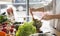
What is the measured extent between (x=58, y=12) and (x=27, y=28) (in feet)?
1.66

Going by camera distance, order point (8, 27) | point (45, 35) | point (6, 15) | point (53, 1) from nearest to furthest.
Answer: point (45, 35), point (8, 27), point (6, 15), point (53, 1)

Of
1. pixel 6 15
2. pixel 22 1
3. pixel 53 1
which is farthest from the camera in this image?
pixel 22 1

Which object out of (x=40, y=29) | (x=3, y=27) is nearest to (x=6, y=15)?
(x=3, y=27)

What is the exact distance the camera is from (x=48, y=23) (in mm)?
1472

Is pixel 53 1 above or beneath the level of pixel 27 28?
above

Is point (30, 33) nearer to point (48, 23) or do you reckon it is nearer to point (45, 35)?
point (45, 35)

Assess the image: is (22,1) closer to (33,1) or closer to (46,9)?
(33,1)

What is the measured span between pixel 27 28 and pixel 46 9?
2.04 feet

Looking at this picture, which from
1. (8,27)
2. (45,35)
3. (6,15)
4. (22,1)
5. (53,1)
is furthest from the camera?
(22,1)

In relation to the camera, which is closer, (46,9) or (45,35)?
(45,35)

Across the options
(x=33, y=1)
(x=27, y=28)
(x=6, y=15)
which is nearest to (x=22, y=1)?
(x=33, y=1)

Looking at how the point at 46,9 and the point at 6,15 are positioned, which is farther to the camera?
the point at 46,9

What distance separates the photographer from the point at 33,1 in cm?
192

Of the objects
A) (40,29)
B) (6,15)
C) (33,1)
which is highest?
(33,1)
